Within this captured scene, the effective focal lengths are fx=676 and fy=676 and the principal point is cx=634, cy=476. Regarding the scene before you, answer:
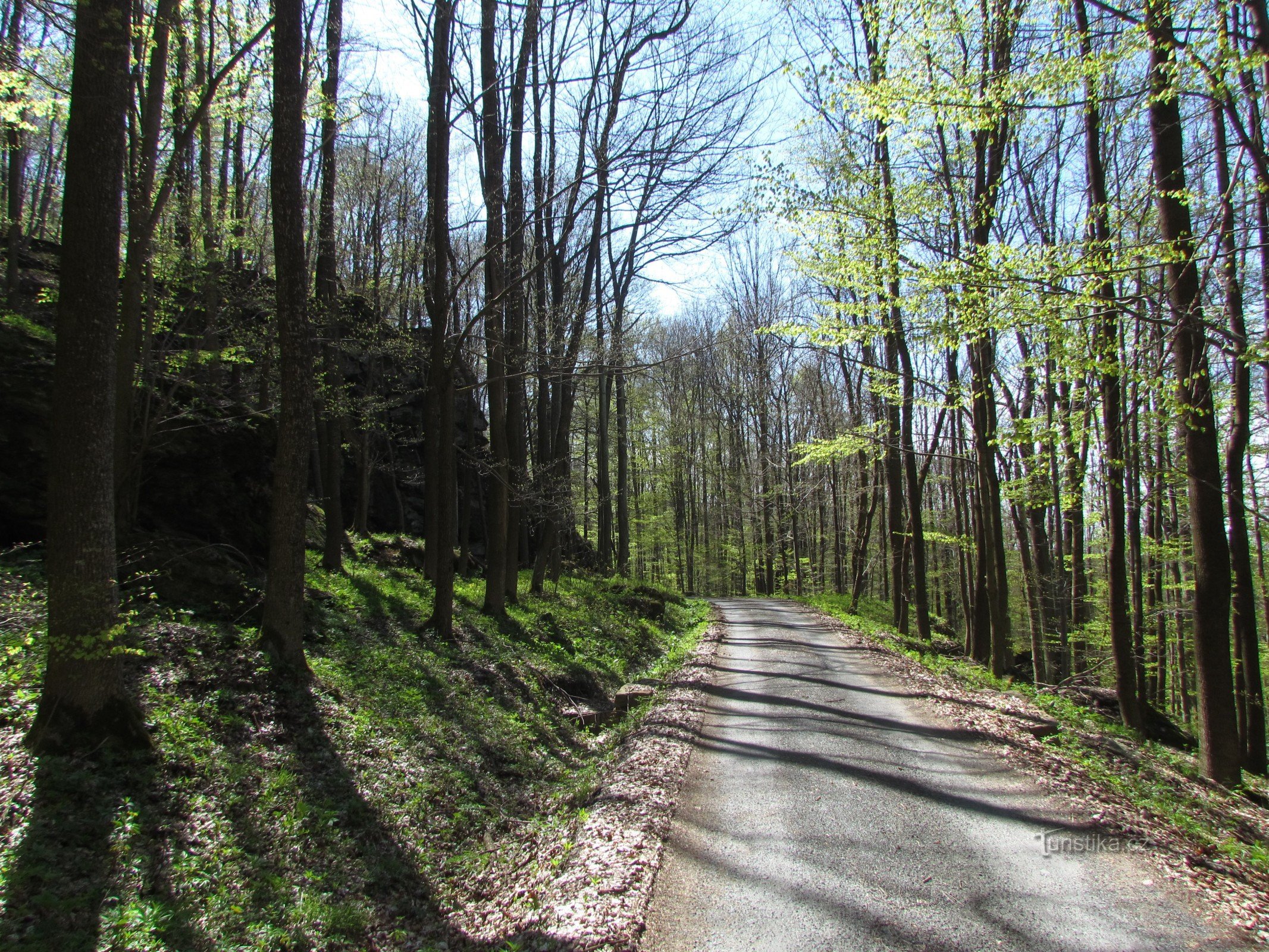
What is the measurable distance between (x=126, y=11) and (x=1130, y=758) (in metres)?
11.6

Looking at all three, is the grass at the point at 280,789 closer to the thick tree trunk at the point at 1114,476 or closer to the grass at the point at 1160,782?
the grass at the point at 1160,782

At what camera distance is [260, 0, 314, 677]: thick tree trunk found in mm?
7625

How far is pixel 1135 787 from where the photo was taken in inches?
237

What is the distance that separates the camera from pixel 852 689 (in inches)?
384

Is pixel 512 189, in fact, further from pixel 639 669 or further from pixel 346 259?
pixel 639 669

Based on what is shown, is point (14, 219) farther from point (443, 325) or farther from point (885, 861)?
point (885, 861)

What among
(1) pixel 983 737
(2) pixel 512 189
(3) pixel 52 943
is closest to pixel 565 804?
(3) pixel 52 943

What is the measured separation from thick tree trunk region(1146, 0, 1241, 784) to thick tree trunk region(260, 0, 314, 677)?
373 inches

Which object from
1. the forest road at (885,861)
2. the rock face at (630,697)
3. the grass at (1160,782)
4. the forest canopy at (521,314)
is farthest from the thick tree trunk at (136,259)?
the grass at (1160,782)

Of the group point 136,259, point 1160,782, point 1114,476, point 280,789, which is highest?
point 136,259

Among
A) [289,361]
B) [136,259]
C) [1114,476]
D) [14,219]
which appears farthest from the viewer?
[14,219]

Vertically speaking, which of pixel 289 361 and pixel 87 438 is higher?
pixel 289 361

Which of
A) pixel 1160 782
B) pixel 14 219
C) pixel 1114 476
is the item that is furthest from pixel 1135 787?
pixel 14 219

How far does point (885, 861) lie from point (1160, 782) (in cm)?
382
